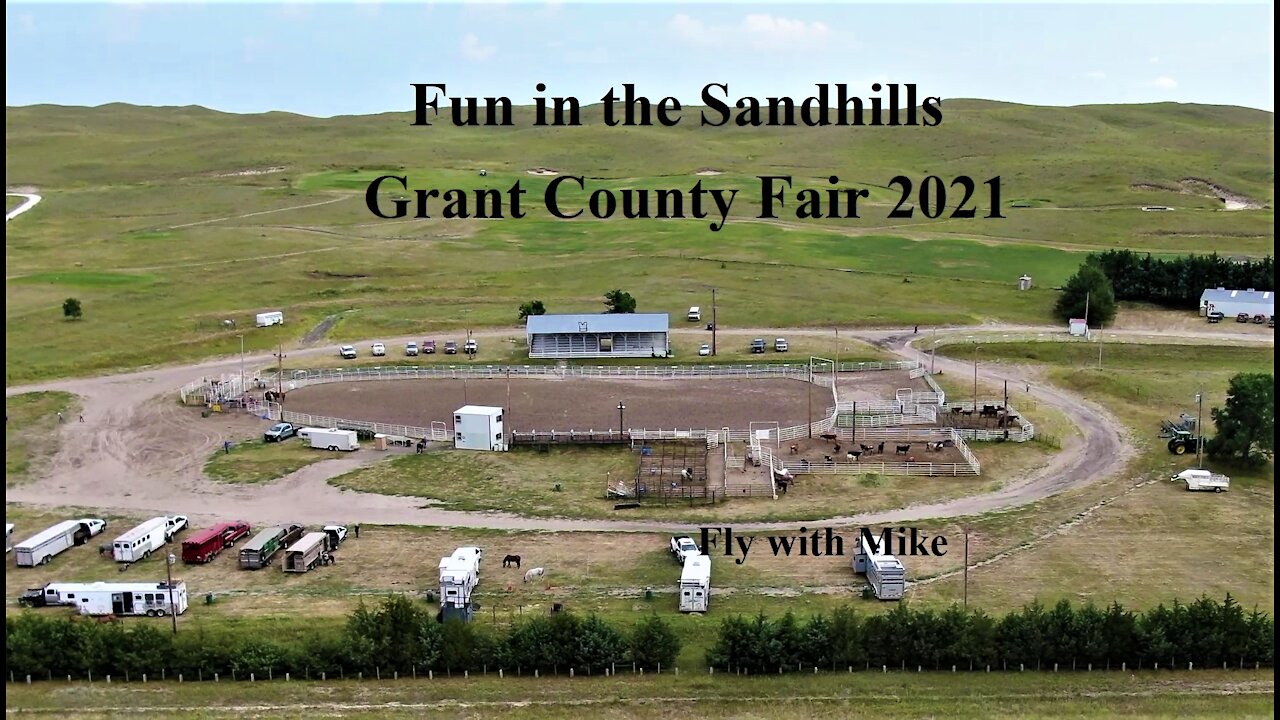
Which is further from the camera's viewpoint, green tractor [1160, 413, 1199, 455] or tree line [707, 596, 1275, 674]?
green tractor [1160, 413, 1199, 455]

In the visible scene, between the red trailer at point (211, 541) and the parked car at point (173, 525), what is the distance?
3.68ft

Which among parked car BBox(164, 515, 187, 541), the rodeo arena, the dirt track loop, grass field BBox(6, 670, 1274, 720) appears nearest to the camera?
grass field BBox(6, 670, 1274, 720)

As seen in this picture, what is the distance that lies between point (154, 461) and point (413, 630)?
27.9 meters

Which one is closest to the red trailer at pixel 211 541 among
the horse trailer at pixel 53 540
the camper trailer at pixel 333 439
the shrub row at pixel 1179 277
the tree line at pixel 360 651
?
the horse trailer at pixel 53 540

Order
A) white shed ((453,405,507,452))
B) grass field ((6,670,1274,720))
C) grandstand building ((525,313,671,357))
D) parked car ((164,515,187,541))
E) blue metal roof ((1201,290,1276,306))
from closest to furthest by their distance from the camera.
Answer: grass field ((6,670,1274,720)) → parked car ((164,515,187,541)) → white shed ((453,405,507,452)) → grandstand building ((525,313,671,357)) → blue metal roof ((1201,290,1276,306))

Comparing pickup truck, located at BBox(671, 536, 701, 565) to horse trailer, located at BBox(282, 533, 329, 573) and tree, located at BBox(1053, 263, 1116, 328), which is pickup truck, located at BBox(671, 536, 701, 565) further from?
tree, located at BBox(1053, 263, 1116, 328)

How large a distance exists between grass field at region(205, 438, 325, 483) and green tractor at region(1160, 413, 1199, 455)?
42785 millimetres

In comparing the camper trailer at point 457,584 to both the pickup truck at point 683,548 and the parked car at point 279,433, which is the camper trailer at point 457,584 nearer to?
the pickup truck at point 683,548

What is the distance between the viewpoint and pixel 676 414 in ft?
188

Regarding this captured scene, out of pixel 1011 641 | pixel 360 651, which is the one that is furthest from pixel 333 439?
pixel 1011 641

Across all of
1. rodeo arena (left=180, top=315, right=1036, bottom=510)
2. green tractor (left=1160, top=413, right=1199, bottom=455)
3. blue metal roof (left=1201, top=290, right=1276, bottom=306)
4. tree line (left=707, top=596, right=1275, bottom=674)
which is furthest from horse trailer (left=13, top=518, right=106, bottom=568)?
blue metal roof (left=1201, top=290, right=1276, bottom=306)

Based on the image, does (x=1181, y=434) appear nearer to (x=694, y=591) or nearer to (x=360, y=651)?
(x=694, y=591)

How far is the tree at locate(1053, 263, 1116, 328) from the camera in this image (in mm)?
79750

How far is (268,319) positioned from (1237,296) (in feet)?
253
